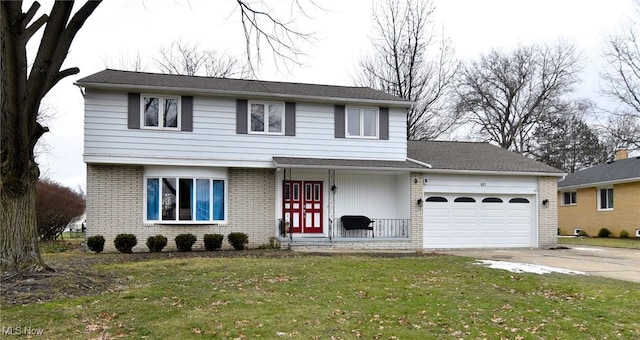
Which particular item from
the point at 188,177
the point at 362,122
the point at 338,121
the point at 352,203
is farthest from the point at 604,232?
the point at 188,177

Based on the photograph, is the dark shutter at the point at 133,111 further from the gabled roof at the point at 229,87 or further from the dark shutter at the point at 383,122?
the dark shutter at the point at 383,122

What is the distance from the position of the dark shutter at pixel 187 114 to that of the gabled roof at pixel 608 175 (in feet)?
70.2

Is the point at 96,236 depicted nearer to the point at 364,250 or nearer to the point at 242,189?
the point at 242,189

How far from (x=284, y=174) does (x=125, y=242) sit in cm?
539

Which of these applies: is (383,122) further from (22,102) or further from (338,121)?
(22,102)

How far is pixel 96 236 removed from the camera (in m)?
15.4

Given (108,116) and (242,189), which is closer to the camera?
(108,116)

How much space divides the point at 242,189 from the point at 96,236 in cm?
468

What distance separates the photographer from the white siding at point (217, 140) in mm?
15852

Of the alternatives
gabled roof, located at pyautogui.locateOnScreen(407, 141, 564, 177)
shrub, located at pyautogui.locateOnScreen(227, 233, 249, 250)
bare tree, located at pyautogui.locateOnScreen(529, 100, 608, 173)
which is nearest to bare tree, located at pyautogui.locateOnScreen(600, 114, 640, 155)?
bare tree, located at pyautogui.locateOnScreen(529, 100, 608, 173)

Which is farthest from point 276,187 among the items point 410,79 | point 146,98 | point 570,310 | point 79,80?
point 410,79

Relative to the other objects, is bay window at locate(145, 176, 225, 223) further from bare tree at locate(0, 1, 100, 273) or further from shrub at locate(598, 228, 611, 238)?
shrub at locate(598, 228, 611, 238)

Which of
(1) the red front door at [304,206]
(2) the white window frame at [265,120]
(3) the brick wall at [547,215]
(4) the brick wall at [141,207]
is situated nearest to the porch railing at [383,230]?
(1) the red front door at [304,206]

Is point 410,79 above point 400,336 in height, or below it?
above
